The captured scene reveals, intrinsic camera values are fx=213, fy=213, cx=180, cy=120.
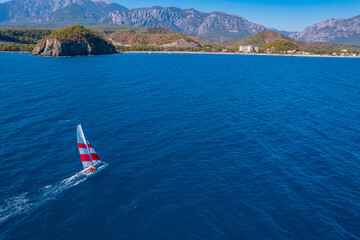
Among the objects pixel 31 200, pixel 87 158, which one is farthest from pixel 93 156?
pixel 31 200

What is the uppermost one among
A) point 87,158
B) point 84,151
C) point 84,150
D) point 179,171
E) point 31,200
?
point 84,150

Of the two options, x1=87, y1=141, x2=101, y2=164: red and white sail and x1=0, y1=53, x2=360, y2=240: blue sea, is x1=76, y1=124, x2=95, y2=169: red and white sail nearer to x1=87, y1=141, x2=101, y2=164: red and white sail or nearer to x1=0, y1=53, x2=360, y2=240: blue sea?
x1=87, y1=141, x2=101, y2=164: red and white sail

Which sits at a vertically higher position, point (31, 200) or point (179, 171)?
point (179, 171)

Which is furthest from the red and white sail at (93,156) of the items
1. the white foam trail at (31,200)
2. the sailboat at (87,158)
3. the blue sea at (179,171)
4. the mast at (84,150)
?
the white foam trail at (31,200)

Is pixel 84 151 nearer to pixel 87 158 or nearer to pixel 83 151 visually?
pixel 83 151

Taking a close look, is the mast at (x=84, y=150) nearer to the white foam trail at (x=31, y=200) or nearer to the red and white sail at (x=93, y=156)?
the red and white sail at (x=93, y=156)

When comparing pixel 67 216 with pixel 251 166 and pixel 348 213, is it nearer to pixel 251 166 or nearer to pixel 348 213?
pixel 251 166
